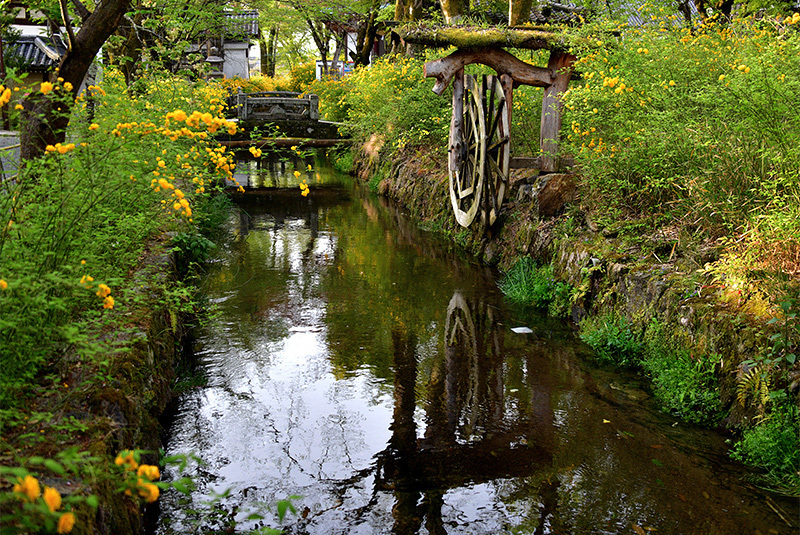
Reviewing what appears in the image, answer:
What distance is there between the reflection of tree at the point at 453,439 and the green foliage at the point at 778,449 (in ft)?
4.02

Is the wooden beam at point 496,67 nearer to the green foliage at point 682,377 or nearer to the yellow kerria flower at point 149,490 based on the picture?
the green foliage at point 682,377

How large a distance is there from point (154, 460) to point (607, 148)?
5.46 meters

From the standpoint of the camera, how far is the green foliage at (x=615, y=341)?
580cm

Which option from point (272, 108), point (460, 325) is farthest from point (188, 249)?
point (272, 108)

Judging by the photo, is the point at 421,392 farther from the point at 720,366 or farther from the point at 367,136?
the point at 367,136

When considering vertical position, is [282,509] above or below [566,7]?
below

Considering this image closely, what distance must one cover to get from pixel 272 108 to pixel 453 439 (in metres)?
23.4

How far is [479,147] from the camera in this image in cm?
945

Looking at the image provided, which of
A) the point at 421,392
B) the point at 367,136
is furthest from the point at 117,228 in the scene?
the point at 367,136

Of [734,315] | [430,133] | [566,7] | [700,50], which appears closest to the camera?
[734,315]

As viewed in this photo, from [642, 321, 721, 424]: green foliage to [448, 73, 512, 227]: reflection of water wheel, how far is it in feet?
13.2

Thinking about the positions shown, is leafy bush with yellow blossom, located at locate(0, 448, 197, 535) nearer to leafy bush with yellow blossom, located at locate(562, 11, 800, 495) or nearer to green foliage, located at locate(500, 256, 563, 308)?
leafy bush with yellow blossom, located at locate(562, 11, 800, 495)

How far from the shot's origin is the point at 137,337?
3.81m

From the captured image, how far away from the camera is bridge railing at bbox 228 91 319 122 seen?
25.4 metres
